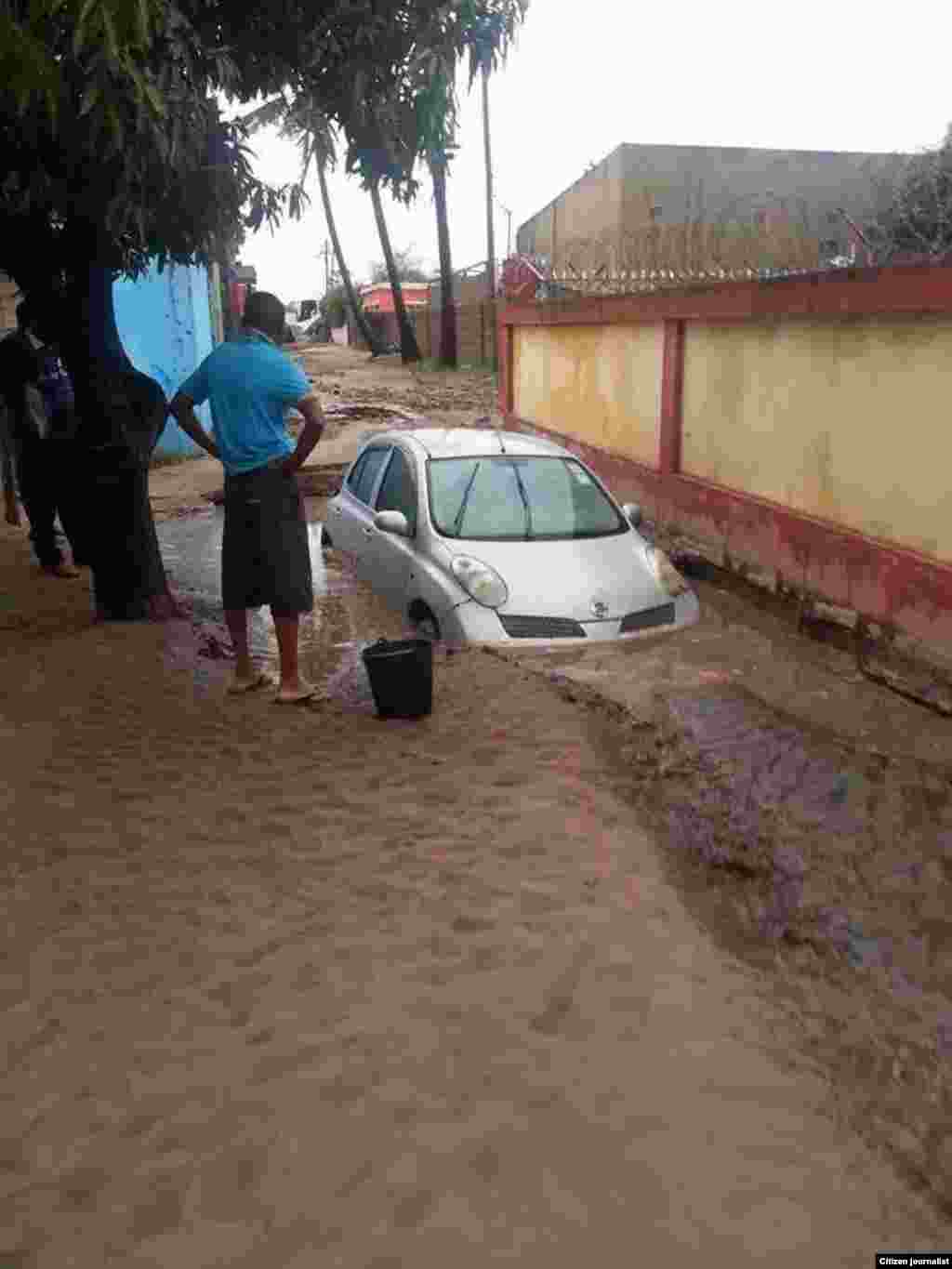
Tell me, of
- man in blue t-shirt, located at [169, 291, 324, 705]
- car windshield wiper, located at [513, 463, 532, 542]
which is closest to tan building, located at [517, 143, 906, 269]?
car windshield wiper, located at [513, 463, 532, 542]

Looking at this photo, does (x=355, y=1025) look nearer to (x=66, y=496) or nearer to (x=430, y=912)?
(x=430, y=912)

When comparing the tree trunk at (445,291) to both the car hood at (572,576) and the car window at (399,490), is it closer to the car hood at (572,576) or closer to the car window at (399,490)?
the car window at (399,490)

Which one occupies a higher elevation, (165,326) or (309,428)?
(165,326)

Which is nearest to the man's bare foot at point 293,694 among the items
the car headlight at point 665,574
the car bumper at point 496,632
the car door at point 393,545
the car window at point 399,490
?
the car bumper at point 496,632

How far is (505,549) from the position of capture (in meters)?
6.67

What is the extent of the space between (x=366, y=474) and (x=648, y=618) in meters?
2.62

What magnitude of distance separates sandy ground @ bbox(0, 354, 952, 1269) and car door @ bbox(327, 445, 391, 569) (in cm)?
276

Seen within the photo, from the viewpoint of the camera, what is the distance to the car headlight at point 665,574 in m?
6.84

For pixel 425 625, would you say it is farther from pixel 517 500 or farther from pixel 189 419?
pixel 189 419

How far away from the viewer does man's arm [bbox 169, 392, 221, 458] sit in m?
5.07

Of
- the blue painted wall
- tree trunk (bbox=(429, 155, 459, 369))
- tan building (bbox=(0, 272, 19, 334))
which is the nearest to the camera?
tan building (bbox=(0, 272, 19, 334))

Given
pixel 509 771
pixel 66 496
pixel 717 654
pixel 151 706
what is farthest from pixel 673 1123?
pixel 66 496

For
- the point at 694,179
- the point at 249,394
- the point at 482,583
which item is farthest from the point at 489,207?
the point at 249,394

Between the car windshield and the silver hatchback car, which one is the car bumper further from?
the car windshield
